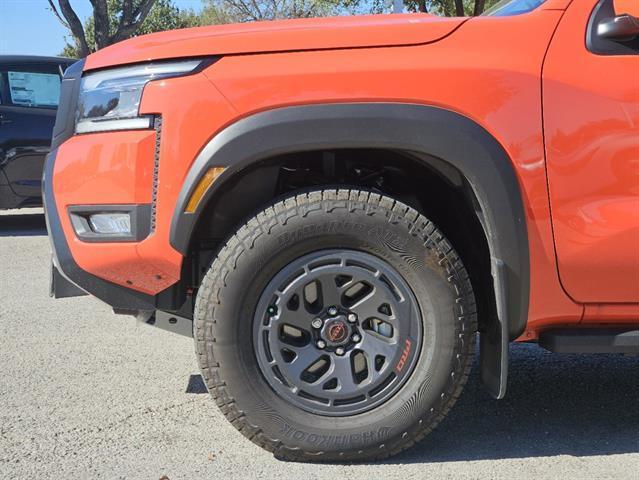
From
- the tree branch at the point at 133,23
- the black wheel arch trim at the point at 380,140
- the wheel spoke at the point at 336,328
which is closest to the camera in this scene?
the black wheel arch trim at the point at 380,140

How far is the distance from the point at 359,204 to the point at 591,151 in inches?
31.6

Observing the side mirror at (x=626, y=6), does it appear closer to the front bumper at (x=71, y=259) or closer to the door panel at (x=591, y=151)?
the door panel at (x=591, y=151)

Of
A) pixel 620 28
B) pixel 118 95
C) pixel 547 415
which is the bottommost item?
pixel 547 415

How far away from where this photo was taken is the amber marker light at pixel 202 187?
8.45ft

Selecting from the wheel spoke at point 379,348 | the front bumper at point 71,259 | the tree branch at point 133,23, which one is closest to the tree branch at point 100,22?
the tree branch at point 133,23

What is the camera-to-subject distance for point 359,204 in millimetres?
2658

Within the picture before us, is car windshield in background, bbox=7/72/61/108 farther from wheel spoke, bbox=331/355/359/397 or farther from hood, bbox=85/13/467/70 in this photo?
wheel spoke, bbox=331/355/359/397

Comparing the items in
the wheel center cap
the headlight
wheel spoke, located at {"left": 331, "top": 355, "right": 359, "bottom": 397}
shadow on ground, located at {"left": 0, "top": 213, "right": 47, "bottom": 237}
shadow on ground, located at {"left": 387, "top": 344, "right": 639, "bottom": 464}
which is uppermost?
the headlight

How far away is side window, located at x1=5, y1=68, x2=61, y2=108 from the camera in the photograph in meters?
8.38

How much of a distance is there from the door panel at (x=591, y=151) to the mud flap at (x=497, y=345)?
221 mm

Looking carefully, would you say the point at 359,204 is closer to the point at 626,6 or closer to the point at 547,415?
the point at 626,6

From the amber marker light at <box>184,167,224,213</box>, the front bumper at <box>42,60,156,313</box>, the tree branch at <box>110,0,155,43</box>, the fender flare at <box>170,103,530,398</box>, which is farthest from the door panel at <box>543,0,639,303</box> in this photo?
the tree branch at <box>110,0,155,43</box>

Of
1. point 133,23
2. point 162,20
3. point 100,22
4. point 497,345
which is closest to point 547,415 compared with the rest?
point 497,345

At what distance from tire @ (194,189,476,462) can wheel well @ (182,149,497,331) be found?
14 cm
